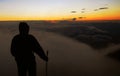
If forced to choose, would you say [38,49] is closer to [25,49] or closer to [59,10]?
[25,49]

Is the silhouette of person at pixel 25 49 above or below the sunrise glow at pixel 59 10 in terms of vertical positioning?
below

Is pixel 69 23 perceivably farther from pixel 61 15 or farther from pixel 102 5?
pixel 102 5

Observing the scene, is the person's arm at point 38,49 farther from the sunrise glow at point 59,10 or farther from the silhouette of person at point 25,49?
the sunrise glow at point 59,10

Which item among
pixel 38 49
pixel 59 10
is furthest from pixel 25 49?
pixel 59 10

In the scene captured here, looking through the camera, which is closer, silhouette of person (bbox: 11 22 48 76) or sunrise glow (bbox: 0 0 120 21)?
silhouette of person (bbox: 11 22 48 76)

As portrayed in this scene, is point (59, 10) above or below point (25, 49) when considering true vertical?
above

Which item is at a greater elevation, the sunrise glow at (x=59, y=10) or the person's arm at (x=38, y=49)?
the sunrise glow at (x=59, y=10)

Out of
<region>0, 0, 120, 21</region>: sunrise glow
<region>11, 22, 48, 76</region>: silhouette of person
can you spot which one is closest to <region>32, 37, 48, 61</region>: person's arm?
<region>11, 22, 48, 76</region>: silhouette of person

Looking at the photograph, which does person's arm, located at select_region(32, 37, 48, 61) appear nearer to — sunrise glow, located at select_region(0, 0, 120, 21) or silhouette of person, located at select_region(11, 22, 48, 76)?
silhouette of person, located at select_region(11, 22, 48, 76)

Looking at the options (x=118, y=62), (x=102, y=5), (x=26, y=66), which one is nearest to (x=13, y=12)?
(x=26, y=66)

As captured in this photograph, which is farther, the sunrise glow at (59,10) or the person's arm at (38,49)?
the sunrise glow at (59,10)

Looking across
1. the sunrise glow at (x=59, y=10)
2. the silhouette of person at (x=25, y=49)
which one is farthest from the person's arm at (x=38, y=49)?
the sunrise glow at (x=59, y=10)
